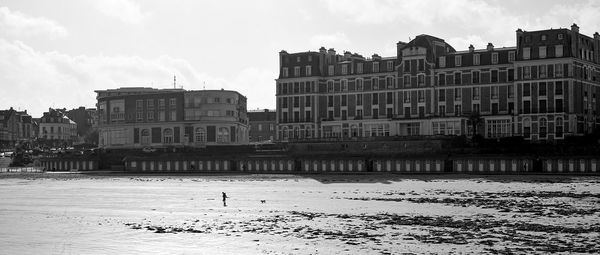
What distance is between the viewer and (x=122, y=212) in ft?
165

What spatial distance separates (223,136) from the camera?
484ft

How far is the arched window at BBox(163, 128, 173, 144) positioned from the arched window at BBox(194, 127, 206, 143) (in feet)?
17.8

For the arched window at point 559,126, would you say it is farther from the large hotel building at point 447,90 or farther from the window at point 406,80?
the window at point 406,80

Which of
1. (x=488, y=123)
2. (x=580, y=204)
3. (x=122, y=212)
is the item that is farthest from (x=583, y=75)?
(x=122, y=212)

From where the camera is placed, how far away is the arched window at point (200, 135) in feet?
483

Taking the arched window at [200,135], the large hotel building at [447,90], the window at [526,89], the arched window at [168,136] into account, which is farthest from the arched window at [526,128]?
the arched window at [168,136]

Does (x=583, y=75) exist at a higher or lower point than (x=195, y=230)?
higher

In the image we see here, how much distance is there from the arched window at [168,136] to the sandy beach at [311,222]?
7958 cm

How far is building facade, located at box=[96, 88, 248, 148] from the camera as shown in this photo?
14738 centimetres

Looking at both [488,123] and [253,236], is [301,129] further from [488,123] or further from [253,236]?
[253,236]

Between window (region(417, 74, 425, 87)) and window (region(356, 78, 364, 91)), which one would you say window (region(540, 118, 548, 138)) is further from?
window (region(356, 78, 364, 91))

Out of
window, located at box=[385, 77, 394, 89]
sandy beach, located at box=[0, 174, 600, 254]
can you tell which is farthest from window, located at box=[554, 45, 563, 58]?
sandy beach, located at box=[0, 174, 600, 254]

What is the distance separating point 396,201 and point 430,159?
5271cm

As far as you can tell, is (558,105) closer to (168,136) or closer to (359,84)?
(359,84)
